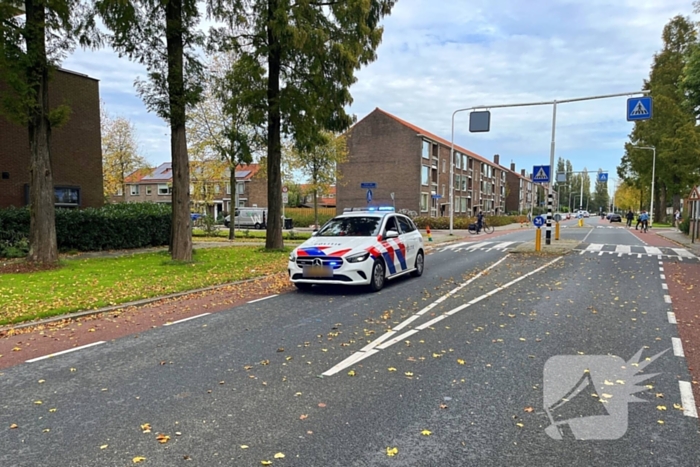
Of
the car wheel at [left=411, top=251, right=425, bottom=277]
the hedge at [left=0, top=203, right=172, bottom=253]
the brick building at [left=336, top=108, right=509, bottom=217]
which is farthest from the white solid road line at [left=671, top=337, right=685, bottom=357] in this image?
the brick building at [left=336, top=108, right=509, bottom=217]

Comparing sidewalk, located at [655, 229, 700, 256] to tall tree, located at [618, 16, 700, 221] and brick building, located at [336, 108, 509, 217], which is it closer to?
tall tree, located at [618, 16, 700, 221]

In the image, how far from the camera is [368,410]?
13.4 feet

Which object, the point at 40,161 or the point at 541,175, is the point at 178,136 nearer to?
the point at 40,161

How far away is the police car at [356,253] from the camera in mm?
9305

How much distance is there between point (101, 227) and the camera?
679 inches

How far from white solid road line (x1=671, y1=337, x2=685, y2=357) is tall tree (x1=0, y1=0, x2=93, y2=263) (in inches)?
531

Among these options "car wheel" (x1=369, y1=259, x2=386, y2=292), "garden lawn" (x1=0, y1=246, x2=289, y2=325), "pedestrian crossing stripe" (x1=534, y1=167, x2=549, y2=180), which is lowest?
"garden lawn" (x1=0, y1=246, x2=289, y2=325)

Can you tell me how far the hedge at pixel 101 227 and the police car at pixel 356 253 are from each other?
33.6ft

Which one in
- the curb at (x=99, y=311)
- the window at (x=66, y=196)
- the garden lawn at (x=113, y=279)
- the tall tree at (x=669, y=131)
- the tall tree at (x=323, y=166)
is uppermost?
the tall tree at (x=669, y=131)

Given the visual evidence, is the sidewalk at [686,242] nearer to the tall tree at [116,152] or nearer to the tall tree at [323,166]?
the tall tree at [323,166]

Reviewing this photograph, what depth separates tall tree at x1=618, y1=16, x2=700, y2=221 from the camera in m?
41.8

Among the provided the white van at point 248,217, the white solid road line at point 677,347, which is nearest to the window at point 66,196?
the white solid road line at point 677,347

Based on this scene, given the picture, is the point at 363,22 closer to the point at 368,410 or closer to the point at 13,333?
the point at 13,333

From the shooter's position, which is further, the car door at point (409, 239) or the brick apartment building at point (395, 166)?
the brick apartment building at point (395, 166)
